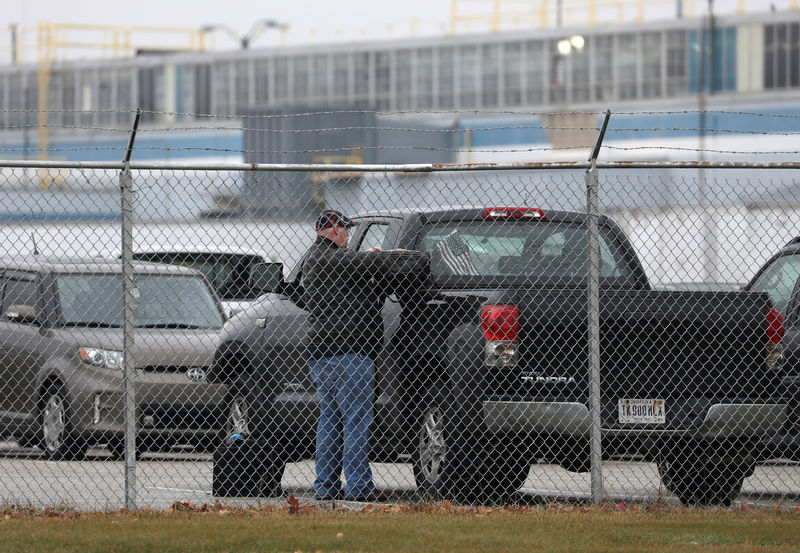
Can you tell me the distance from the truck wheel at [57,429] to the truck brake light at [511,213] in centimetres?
454

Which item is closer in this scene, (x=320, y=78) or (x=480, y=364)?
(x=480, y=364)

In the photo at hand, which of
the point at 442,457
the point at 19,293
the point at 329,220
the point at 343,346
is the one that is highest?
the point at 329,220

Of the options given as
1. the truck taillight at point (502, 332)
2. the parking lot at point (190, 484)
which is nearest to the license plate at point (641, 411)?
the parking lot at point (190, 484)

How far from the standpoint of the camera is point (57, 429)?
12.0 metres

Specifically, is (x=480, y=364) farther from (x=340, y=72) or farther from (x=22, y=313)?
(x=340, y=72)

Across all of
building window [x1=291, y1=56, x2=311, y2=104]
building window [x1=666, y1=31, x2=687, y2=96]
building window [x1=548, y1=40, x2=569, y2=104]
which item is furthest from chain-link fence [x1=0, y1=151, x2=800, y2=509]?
building window [x1=291, y1=56, x2=311, y2=104]

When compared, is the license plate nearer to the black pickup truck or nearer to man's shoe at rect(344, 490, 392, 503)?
the black pickup truck

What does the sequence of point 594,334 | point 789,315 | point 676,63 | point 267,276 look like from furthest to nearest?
point 676,63 → point 789,315 → point 267,276 → point 594,334

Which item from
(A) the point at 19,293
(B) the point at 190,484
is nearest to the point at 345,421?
(B) the point at 190,484

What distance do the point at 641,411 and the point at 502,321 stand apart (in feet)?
3.53

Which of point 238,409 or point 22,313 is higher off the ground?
point 22,313

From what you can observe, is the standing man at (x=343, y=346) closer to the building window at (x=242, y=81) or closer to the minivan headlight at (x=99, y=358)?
the minivan headlight at (x=99, y=358)

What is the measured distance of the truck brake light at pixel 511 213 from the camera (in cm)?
943

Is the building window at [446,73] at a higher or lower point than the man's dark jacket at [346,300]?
higher
